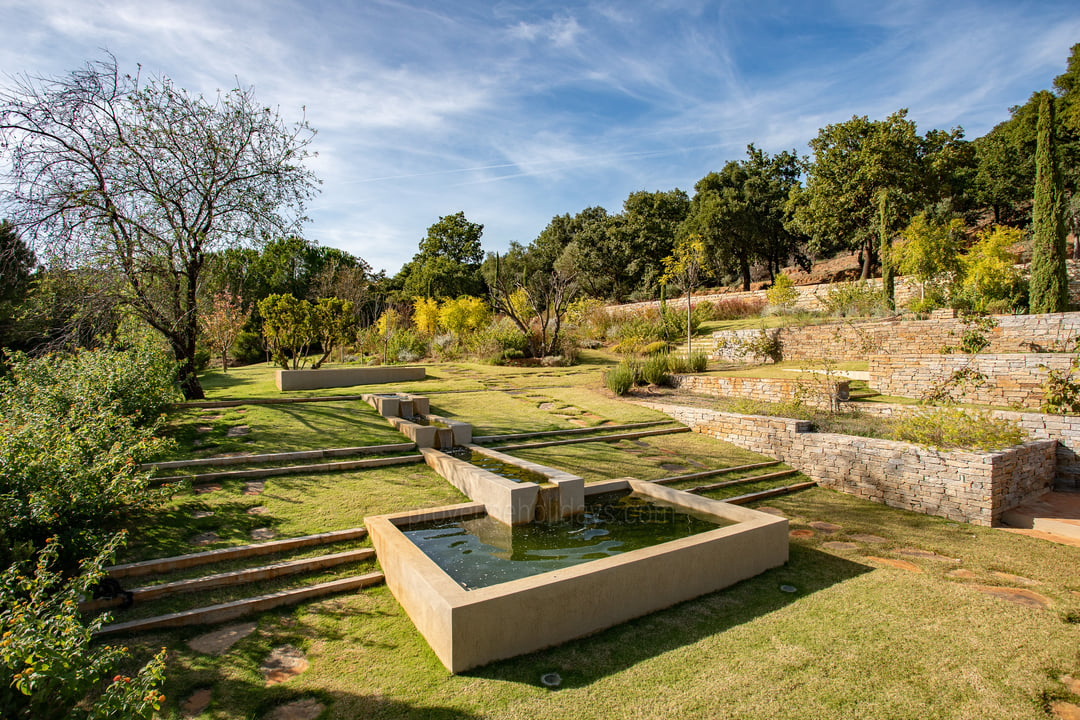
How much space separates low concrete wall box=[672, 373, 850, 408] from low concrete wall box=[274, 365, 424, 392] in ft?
21.8

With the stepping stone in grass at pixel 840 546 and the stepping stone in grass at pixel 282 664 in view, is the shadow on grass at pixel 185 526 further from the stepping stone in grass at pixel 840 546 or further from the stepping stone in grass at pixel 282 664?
the stepping stone in grass at pixel 840 546

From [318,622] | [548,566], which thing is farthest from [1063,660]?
[318,622]

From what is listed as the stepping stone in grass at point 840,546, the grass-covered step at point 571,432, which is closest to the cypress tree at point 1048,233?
the grass-covered step at point 571,432

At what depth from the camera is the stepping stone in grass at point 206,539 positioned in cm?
386

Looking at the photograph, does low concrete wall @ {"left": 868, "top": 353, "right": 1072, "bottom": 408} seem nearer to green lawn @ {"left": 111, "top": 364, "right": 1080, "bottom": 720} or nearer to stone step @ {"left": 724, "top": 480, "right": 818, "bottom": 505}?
stone step @ {"left": 724, "top": 480, "right": 818, "bottom": 505}

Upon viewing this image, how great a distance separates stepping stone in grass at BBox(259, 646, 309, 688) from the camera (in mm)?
2608

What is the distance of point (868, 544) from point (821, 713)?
2.95 m

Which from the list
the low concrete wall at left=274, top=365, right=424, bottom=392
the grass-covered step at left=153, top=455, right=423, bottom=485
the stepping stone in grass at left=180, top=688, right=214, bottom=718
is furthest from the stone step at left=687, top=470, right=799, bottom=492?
the low concrete wall at left=274, top=365, right=424, bottom=392

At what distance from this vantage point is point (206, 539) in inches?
154

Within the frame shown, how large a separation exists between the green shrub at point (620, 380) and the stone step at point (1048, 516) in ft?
21.9

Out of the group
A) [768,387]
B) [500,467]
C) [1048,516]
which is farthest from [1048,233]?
[500,467]

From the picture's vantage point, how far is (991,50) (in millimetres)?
6648

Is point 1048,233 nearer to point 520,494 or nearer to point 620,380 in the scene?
point 620,380

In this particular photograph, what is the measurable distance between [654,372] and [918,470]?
645cm
